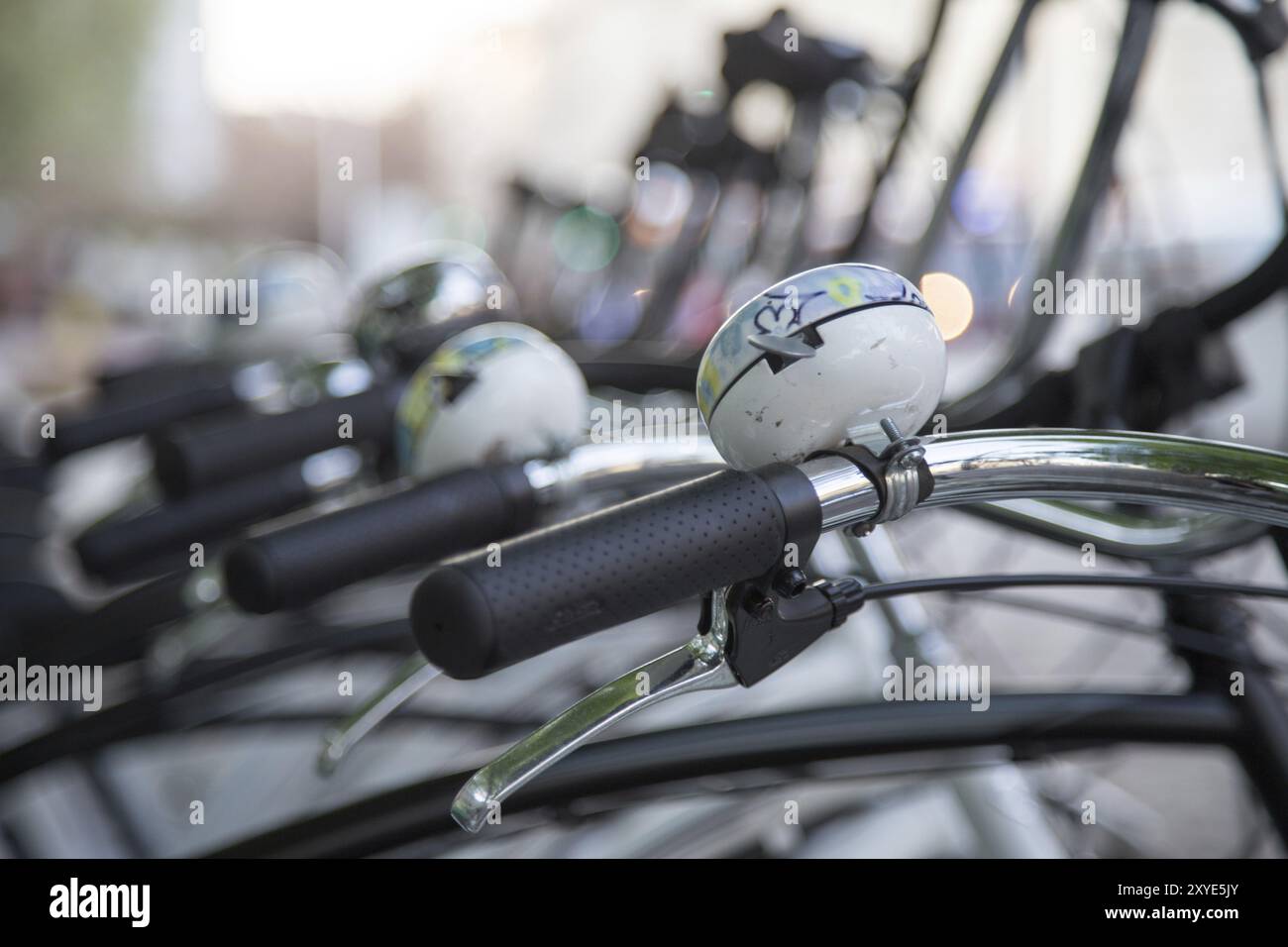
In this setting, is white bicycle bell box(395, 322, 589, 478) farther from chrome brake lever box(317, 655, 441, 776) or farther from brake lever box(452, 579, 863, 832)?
brake lever box(452, 579, 863, 832)

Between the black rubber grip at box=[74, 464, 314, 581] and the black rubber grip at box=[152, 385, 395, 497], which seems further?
the black rubber grip at box=[74, 464, 314, 581]

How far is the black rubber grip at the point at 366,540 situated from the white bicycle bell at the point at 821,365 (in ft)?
0.60

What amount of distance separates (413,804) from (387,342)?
1.98 ft

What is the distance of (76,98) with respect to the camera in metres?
9.14

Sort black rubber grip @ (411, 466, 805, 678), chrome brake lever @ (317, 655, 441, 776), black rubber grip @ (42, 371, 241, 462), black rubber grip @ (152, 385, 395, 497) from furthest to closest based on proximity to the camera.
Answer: black rubber grip @ (42, 371, 241, 462)
black rubber grip @ (152, 385, 395, 497)
chrome brake lever @ (317, 655, 441, 776)
black rubber grip @ (411, 466, 805, 678)

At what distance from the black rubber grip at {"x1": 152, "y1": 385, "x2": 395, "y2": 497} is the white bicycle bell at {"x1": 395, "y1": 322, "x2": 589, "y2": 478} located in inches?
4.0

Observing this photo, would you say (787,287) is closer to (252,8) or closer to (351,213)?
(252,8)

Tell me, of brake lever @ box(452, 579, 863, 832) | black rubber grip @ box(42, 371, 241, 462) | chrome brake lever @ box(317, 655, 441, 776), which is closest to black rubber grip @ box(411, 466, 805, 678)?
brake lever @ box(452, 579, 863, 832)

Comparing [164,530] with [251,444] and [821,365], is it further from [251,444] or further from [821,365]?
[821,365]

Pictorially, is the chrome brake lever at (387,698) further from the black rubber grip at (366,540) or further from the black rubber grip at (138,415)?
the black rubber grip at (138,415)

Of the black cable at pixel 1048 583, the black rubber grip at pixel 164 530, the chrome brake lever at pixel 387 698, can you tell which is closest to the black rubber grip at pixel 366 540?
the chrome brake lever at pixel 387 698

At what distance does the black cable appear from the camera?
624 mm

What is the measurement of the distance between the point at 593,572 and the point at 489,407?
0.42 m

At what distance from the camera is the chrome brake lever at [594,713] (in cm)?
53
